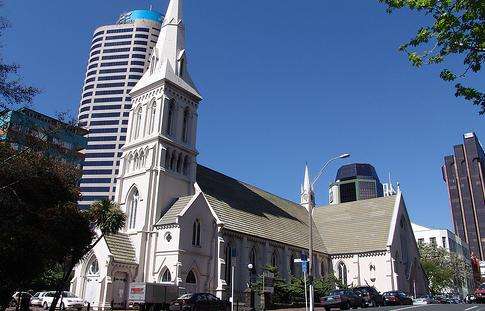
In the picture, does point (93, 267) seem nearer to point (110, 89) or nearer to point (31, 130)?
point (31, 130)

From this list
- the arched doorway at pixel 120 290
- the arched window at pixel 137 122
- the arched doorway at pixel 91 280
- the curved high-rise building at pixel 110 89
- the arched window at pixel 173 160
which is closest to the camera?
the arched doorway at pixel 120 290

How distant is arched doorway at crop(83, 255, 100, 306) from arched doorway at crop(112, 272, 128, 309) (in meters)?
1.71

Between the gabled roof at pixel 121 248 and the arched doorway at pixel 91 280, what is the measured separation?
226 centimetres

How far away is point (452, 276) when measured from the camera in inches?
3533

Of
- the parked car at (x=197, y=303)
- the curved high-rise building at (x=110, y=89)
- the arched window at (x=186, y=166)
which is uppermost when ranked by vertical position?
the curved high-rise building at (x=110, y=89)

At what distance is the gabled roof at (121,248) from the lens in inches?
1505

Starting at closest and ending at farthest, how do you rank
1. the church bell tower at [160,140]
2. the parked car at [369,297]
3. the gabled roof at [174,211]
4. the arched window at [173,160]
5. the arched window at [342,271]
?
1. the parked car at [369,297]
2. the gabled roof at [174,211]
3. the church bell tower at [160,140]
4. the arched window at [173,160]
5. the arched window at [342,271]

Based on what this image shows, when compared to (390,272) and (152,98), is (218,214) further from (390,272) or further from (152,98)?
(390,272)

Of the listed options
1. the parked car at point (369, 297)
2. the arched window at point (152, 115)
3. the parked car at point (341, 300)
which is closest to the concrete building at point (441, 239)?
the parked car at point (369, 297)

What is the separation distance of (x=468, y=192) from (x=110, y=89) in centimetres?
14581

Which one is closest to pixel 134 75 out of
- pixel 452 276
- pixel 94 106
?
pixel 94 106

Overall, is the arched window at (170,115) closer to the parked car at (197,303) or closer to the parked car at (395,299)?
the parked car at (197,303)

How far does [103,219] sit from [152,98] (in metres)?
16.6

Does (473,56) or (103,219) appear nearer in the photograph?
(473,56)
